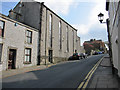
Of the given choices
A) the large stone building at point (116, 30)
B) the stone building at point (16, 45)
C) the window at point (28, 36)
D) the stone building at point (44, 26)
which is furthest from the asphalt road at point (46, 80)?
the stone building at point (44, 26)

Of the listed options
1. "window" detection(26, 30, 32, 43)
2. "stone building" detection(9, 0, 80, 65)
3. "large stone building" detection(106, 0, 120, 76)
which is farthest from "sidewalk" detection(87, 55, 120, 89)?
"window" detection(26, 30, 32, 43)

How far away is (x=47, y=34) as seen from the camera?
18594mm

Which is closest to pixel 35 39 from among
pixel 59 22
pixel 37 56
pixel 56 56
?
pixel 37 56

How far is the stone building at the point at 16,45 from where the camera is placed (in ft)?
37.2

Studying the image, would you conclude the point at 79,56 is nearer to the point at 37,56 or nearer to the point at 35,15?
the point at 37,56

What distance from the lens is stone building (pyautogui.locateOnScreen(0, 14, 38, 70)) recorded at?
11.3m

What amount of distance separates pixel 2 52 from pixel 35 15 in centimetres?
1005

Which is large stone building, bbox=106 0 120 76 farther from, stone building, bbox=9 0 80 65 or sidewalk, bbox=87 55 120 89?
stone building, bbox=9 0 80 65

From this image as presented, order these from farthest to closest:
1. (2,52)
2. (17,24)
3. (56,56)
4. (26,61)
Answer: (56,56) < (26,61) < (17,24) < (2,52)

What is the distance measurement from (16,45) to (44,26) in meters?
6.95

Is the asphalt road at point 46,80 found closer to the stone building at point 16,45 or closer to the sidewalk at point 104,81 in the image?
the sidewalk at point 104,81

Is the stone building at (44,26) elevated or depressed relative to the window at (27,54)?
elevated

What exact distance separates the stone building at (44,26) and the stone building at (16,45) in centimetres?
167

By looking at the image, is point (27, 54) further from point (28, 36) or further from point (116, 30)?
point (116, 30)
